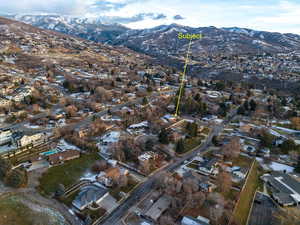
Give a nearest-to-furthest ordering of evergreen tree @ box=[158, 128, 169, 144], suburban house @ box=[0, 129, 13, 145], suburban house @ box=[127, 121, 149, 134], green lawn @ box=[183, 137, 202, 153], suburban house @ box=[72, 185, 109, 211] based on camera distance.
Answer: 1. suburban house @ box=[72, 185, 109, 211]
2. suburban house @ box=[0, 129, 13, 145]
3. green lawn @ box=[183, 137, 202, 153]
4. evergreen tree @ box=[158, 128, 169, 144]
5. suburban house @ box=[127, 121, 149, 134]

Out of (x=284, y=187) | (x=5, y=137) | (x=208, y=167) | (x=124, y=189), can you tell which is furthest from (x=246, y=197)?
(x=5, y=137)

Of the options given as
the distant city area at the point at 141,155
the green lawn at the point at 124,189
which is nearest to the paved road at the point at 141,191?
the distant city area at the point at 141,155

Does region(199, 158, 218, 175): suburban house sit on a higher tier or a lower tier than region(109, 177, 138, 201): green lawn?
higher

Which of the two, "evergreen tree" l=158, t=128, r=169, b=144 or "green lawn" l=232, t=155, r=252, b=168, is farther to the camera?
"evergreen tree" l=158, t=128, r=169, b=144

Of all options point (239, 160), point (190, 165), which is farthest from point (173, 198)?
point (239, 160)

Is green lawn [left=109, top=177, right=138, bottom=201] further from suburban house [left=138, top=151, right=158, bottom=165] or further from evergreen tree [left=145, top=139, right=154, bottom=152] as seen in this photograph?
evergreen tree [left=145, top=139, right=154, bottom=152]

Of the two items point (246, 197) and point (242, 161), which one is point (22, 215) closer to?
point (246, 197)

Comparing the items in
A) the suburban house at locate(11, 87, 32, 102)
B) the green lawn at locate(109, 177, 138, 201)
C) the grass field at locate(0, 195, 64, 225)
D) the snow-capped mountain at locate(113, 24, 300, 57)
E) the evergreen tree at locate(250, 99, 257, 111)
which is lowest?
the grass field at locate(0, 195, 64, 225)

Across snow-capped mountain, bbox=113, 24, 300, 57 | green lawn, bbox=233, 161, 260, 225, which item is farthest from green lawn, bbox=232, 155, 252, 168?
snow-capped mountain, bbox=113, 24, 300, 57
